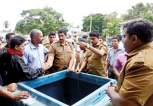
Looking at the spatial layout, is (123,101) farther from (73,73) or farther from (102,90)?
(73,73)

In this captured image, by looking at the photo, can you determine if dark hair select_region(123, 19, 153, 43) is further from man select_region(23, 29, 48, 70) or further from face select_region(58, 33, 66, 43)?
face select_region(58, 33, 66, 43)

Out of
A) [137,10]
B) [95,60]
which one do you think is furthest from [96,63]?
[137,10]

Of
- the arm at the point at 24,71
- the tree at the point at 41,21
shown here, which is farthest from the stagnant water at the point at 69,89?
the tree at the point at 41,21

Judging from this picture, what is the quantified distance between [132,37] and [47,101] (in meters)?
0.91

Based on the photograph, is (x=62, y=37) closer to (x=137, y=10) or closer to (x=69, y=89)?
(x=69, y=89)

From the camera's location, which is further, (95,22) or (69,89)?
(95,22)

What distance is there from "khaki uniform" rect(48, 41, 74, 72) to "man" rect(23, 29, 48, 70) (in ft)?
1.03

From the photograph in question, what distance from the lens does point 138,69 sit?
901 millimetres

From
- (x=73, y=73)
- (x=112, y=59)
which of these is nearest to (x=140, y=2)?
(x=112, y=59)

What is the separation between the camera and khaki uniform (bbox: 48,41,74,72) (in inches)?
130

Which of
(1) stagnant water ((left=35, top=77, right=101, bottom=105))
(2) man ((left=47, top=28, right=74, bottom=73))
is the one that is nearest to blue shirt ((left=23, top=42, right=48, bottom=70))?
(2) man ((left=47, top=28, right=74, bottom=73))

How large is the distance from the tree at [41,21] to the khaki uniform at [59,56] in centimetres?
2192

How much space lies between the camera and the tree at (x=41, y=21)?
82.1ft

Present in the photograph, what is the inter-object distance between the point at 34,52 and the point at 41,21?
78.8 ft
